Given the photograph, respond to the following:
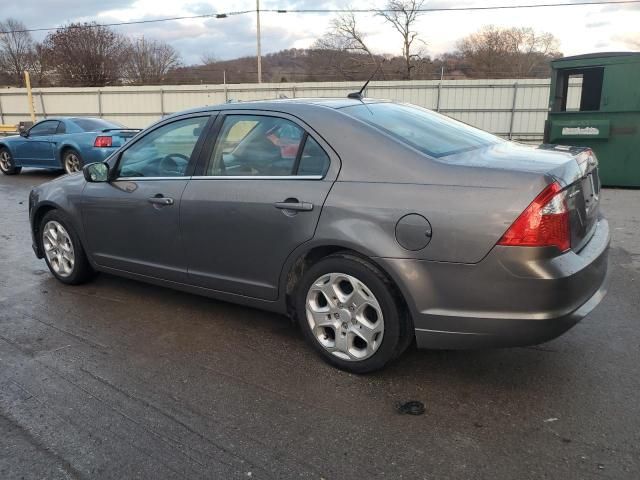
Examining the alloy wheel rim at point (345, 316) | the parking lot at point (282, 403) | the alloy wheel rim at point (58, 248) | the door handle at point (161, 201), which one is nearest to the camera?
the parking lot at point (282, 403)

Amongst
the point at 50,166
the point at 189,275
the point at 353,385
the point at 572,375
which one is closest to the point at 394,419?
the point at 353,385

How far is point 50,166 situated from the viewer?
12414 mm

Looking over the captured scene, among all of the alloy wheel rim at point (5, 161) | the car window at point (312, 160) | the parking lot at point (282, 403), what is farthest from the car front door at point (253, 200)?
the alloy wheel rim at point (5, 161)

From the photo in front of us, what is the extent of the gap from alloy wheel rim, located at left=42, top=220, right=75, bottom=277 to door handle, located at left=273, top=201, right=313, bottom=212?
2.40 meters

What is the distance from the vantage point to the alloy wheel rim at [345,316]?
3016mm

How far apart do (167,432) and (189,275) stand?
4.63 feet

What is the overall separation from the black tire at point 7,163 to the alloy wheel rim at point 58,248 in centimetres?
994

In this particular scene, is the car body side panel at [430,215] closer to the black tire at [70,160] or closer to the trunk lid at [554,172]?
the trunk lid at [554,172]

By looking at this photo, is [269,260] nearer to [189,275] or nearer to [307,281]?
[307,281]

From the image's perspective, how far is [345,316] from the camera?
311 cm

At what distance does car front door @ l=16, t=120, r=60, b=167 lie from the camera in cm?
1234

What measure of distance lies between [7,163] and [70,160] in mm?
2674

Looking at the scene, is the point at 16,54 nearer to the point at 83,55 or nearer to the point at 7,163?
the point at 83,55

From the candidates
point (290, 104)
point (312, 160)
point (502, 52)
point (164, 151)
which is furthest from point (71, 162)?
point (502, 52)
